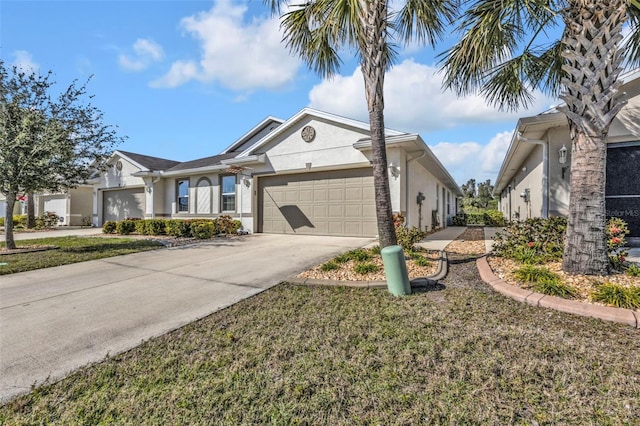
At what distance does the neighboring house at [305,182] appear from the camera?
10.4m

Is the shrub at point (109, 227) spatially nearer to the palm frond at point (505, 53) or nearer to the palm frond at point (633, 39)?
the palm frond at point (505, 53)

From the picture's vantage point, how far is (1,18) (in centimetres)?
723

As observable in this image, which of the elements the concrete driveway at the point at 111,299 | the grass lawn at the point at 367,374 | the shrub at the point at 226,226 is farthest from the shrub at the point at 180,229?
the grass lawn at the point at 367,374

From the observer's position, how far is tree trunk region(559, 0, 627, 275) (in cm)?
443

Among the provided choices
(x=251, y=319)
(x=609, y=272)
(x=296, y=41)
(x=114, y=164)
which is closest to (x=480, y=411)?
(x=251, y=319)

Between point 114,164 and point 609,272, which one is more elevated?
point 114,164

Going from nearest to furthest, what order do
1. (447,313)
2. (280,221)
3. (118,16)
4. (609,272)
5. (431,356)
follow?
(431,356), (447,313), (609,272), (118,16), (280,221)

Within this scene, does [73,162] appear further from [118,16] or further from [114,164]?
[114,164]

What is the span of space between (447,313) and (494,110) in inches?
257

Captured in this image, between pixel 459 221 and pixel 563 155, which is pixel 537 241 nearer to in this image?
pixel 563 155

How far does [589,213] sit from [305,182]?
28.9 ft

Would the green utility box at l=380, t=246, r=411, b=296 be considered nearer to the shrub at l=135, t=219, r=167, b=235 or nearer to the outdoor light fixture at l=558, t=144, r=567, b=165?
the outdoor light fixture at l=558, t=144, r=567, b=165

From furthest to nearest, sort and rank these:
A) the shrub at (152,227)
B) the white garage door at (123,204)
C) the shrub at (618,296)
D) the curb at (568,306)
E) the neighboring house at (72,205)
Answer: the neighboring house at (72,205)
the white garage door at (123,204)
the shrub at (152,227)
the shrub at (618,296)
the curb at (568,306)

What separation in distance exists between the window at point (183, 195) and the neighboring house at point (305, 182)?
54 millimetres
